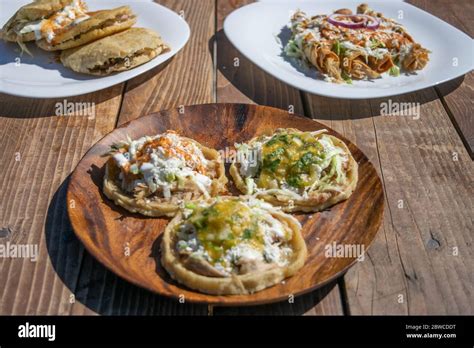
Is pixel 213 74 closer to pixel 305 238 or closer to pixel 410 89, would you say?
pixel 410 89

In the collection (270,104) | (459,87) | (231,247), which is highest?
(231,247)

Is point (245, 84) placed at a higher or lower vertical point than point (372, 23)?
lower

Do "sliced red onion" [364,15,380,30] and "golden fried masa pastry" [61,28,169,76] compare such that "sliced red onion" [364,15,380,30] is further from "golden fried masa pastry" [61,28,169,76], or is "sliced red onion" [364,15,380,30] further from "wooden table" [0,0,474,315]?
"golden fried masa pastry" [61,28,169,76]

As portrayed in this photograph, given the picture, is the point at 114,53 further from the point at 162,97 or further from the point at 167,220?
the point at 167,220

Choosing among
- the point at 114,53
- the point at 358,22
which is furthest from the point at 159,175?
the point at 358,22

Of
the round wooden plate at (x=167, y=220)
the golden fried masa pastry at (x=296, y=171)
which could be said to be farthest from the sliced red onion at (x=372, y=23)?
the golden fried masa pastry at (x=296, y=171)

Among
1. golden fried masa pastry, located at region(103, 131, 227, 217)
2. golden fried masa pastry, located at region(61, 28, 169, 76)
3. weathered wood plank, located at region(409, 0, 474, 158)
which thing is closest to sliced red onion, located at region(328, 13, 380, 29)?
weathered wood plank, located at region(409, 0, 474, 158)

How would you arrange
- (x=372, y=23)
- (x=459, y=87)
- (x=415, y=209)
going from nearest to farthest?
(x=415, y=209) → (x=459, y=87) → (x=372, y=23)
